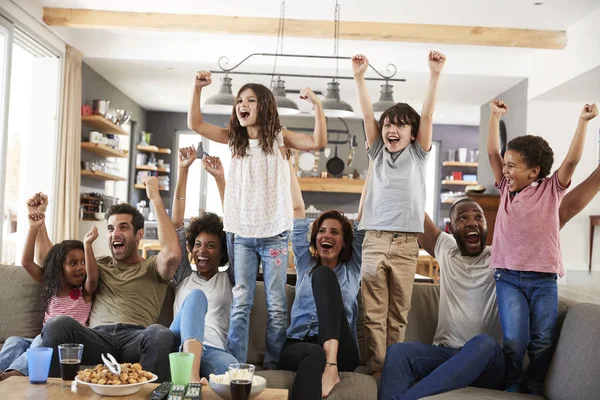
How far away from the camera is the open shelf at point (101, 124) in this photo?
7.42m

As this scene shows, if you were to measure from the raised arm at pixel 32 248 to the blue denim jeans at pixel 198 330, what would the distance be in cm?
71

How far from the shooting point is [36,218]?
297 centimetres

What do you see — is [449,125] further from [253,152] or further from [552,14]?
[253,152]

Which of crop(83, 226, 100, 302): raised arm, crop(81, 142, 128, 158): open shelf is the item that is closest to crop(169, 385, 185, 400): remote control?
crop(83, 226, 100, 302): raised arm

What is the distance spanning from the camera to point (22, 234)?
664 cm

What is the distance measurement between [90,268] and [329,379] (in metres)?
1.07

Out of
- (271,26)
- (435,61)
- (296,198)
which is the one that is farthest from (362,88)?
(271,26)

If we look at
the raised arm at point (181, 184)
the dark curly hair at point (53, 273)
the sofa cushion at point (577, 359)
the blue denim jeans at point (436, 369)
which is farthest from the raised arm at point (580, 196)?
the dark curly hair at point (53, 273)

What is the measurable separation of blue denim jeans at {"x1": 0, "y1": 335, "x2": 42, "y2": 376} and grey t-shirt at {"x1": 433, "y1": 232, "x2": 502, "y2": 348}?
1552 mm

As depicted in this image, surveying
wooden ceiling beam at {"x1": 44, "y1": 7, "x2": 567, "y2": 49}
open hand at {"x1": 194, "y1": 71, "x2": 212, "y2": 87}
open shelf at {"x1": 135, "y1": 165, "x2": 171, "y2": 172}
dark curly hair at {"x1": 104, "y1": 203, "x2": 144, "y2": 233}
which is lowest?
dark curly hair at {"x1": 104, "y1": 203, "x2": 144, "y2": 233}

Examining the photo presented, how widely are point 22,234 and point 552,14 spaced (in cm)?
522

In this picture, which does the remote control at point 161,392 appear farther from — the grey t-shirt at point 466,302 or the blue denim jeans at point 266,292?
the grey t-shirt at point 466,302

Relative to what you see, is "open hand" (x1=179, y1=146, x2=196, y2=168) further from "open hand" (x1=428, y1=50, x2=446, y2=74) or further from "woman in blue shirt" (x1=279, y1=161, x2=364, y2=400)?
"open hand" (x1=428, y1=50, x2=446, y2=74)

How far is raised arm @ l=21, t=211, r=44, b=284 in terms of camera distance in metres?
2.91
